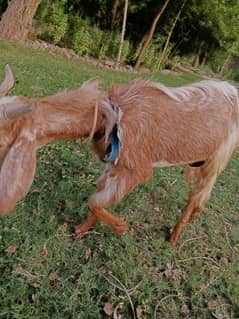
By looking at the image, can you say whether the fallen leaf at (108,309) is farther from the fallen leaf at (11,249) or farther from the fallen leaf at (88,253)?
the fallen leaf at (11,249)

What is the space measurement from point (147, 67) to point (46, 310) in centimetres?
1568

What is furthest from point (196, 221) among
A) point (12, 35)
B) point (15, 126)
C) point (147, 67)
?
point (147, 67)

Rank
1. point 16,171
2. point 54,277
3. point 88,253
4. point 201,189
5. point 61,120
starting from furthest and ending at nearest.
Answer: point 201,189
point 88,253
point 54,277
point 61,120
point 16,171

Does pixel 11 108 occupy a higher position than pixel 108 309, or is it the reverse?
pixel 11 108

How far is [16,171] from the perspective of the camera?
193cm

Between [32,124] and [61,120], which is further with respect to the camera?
[61,120]

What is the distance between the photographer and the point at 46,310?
7.59 ft

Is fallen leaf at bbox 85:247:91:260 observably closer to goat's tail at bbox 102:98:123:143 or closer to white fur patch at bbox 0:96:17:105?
goat's tail at bbox 102:98:123:143

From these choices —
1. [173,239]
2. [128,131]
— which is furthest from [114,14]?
[128,131]

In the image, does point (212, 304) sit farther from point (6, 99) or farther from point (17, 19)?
point (17, 19)

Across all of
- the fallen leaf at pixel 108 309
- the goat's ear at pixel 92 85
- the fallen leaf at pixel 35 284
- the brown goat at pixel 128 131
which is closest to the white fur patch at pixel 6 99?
the brown goat at pixel 128 131

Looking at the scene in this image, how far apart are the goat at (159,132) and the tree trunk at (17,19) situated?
933cm

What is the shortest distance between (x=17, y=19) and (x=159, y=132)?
9866 mm

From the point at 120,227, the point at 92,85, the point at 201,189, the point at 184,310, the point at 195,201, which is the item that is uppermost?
the point at 92,85
